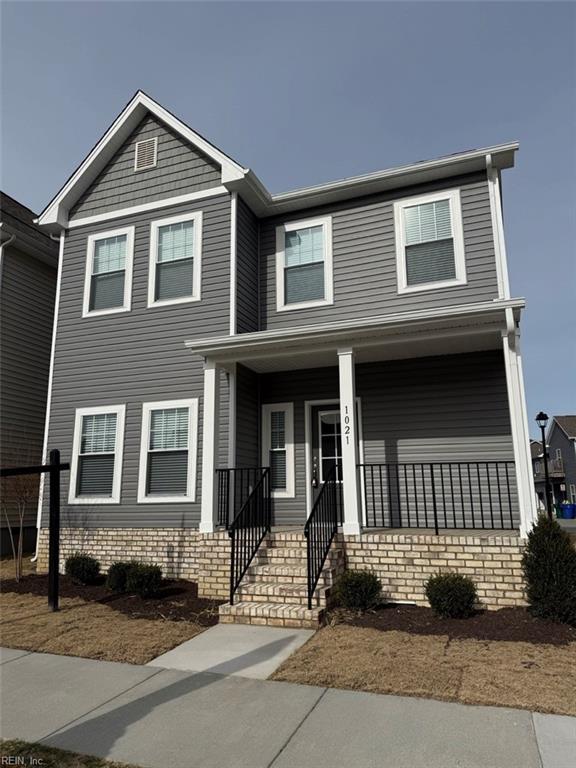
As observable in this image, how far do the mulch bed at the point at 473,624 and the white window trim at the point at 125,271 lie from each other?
22.0 feet

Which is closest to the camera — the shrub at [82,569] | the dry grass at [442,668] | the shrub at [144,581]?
the dry grass at [442,668]

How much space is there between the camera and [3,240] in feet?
38.4

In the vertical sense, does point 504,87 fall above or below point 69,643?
above

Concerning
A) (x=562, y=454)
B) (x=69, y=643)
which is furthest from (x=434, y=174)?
(x=562, y=454)

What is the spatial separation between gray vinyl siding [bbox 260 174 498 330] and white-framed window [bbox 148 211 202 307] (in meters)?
1.27

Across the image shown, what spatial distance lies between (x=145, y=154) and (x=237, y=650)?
913 centimetres

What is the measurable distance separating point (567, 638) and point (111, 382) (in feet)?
25.9

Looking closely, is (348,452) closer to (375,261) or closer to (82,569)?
(375,261)

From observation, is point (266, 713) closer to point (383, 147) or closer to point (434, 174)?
point (434, 174)

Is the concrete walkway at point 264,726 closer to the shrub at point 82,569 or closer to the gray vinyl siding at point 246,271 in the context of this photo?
the shrub at point 82,569

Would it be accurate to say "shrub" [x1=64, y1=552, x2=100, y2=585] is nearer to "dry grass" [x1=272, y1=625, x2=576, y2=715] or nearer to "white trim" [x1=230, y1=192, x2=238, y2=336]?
"white trim" [x1=230, y1=192, x2=238, y2=336]

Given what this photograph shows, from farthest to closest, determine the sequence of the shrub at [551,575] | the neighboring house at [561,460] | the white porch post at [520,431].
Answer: the neighboring house at [561,460] → the white porch post at [520,431] → the shrub at [551,575]

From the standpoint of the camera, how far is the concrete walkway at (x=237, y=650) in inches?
183

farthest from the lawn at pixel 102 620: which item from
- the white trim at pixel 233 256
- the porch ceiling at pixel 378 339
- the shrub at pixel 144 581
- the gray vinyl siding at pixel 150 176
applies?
the gray vinyl siding at pixel 150 176
